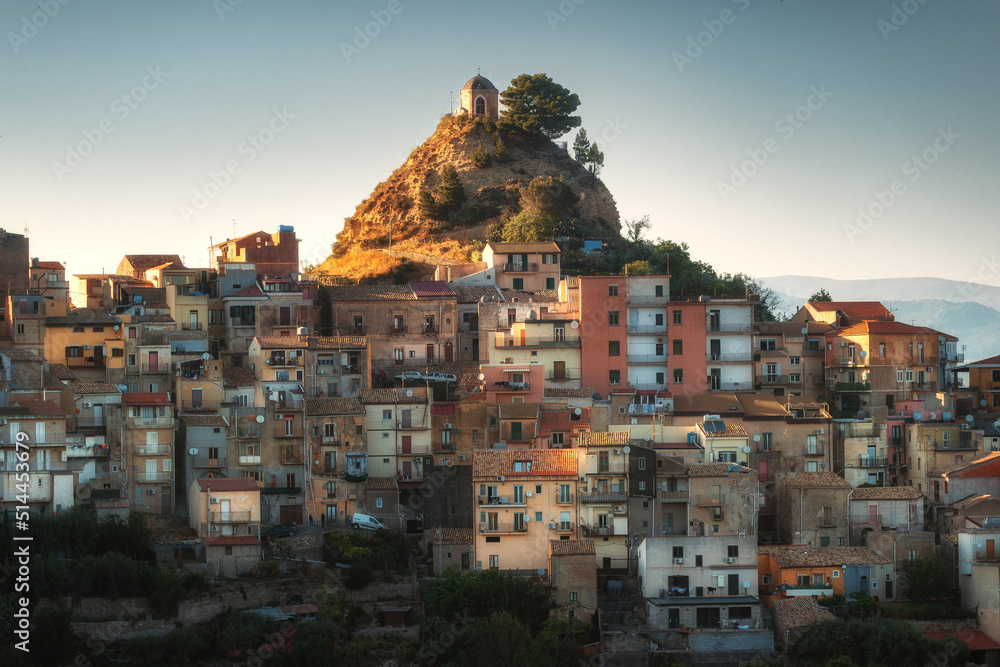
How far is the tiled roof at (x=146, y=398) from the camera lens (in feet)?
171

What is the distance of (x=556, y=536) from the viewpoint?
50531mm

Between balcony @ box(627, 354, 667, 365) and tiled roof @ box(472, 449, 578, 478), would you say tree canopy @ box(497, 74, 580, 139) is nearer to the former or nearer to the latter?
balcony @ box(627, 354, 667, 365)

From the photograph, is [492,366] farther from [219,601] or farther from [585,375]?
[219,601]

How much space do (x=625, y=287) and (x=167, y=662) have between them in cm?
2785

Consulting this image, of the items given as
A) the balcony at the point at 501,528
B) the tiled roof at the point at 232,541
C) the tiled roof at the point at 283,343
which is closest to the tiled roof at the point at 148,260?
the tiled roof at the point at 283,343

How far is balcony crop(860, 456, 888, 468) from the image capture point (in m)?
58.0

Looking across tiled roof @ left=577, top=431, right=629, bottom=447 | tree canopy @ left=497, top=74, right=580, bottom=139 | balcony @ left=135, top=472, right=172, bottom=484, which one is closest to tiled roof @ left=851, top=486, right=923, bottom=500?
tiled roof @ left=577, top=431, right=629, bottom=447

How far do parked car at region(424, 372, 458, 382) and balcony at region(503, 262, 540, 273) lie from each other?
33.6 feet

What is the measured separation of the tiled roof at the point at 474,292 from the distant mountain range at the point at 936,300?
2299 inches

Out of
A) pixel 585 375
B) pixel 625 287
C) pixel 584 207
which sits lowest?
pixel 585 375

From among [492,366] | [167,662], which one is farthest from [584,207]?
[167,662]

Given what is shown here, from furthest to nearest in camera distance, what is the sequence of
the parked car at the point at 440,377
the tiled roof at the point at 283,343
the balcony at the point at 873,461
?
the parked car at the point at 440,377, the tiled roof at the point at 283,343, the balcony at the point at 873,461

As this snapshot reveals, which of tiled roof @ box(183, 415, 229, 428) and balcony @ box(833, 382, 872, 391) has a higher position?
balcony @ box(833, 382, 872, 391)

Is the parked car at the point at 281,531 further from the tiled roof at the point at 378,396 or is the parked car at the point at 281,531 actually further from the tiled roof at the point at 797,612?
the tiled roof at the point at 797,612
